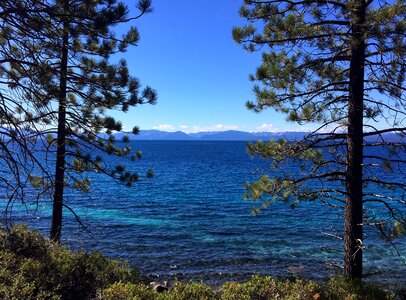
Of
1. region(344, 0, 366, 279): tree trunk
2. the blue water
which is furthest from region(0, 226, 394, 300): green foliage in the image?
the blue water

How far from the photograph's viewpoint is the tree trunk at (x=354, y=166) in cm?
781

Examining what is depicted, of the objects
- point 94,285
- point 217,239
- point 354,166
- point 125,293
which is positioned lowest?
point 217,239

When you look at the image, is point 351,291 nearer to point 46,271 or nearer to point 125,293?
point 125,293

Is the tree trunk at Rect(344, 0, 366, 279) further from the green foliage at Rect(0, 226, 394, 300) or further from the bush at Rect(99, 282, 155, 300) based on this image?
the bush at Rect(99, 282, 155, 300)

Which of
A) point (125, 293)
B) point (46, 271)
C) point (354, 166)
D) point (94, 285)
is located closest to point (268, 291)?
point (125, 293)

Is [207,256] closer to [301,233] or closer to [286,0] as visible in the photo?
[301,233]

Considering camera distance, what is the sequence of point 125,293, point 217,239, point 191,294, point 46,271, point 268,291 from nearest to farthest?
1. point 125,293
2. point 191,294
3. point 268,291
4. point 46,271
5. point 217,239

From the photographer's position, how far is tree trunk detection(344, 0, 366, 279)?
7812mm

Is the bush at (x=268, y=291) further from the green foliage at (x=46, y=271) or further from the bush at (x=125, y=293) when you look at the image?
the green foliage at (x=46, y=271)

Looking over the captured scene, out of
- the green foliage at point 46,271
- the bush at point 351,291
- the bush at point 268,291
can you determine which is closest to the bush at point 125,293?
the green foliage at point 46,271

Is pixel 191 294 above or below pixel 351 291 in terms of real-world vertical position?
above

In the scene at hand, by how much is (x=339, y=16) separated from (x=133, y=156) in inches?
288

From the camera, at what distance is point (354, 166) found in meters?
7.91

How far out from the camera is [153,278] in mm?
13516
